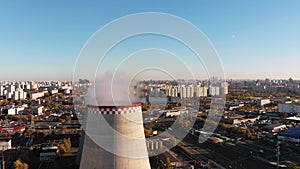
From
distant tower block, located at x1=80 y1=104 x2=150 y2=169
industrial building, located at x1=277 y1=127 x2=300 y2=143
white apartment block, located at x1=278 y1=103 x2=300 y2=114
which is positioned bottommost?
industrial building, located at x1=277 y1=127 x2=300 y2=143

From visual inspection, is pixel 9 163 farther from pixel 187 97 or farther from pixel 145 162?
pixel 187 97

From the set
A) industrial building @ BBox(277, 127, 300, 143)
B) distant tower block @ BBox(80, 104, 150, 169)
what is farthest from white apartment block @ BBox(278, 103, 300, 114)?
distant tower block @ BBox(80, 104, 150, 169)

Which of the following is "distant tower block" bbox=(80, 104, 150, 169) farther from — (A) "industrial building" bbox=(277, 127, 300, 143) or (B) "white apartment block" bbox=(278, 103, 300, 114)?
(B) "white apartment block" bbox=(278, 103, 300, 114)

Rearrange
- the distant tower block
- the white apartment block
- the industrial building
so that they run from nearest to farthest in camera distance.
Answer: the distant tower block < the industrial building < the white apartment block

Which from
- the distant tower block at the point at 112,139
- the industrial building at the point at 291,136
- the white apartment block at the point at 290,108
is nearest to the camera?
the distant tower block at the point at 112,139

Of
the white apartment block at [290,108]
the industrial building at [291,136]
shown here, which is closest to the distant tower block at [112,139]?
the industrial building at [291,136]

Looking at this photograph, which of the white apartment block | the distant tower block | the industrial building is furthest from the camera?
the white apartment block

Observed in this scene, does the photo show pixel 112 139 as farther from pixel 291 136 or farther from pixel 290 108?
pixel 290 108

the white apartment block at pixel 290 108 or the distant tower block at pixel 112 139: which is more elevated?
the distant tower block at pixel 112 139

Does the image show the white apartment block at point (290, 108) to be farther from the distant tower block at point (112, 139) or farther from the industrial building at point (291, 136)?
the distant tower block at point (112, 139)
